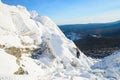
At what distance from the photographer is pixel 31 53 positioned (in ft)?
99.5

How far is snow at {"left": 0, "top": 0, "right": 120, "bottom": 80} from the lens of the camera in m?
23.5

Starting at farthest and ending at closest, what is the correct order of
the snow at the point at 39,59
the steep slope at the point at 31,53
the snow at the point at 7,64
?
1. the steep slope at the point at 31,53
2. the snow at the point at 39,59
3. the snow at the point at 7,64

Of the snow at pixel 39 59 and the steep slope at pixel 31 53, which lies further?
the steep slope at pixel 31 53

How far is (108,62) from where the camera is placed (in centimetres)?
3244

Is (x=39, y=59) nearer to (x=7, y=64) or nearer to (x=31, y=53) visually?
(x=31, y=53)

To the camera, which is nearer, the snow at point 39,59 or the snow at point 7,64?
the snow at point 7,64

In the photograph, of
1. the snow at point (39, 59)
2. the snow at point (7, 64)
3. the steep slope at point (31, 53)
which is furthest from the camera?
the steep slope at point (31, 53)

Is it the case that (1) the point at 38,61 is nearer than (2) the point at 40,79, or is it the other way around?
(2) the point at 40,79

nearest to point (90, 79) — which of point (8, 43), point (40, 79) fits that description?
point (40, 79)

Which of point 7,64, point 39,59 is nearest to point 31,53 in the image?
point 39,59

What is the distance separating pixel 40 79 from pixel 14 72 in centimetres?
257

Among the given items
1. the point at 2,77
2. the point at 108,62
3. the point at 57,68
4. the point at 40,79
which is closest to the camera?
the point at 2,77

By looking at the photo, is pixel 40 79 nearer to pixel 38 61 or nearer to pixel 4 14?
pixel 38 61

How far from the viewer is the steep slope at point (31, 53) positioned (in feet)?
78.2
